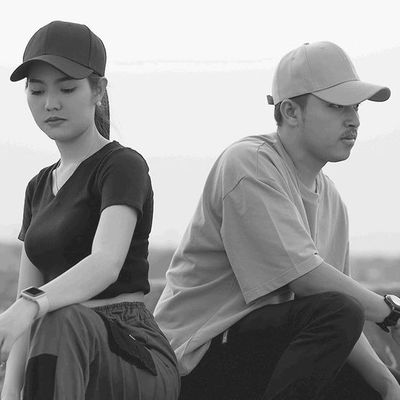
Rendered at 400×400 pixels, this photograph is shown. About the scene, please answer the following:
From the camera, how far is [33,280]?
1.98 metres

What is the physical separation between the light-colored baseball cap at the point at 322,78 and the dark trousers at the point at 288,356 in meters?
0.51

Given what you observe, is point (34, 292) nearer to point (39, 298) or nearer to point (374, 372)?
point (39, 298)

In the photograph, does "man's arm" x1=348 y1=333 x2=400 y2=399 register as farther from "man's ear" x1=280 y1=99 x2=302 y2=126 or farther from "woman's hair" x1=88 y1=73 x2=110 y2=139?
"woman's hair" x1=88 y1=73 x2=110 y2=139

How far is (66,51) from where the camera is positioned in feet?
6.10

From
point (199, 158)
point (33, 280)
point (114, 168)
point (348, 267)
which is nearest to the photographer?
point (114, 168)

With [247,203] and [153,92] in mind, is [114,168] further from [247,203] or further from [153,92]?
[153,92]

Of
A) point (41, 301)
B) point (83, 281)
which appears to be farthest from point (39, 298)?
point (83, 281)

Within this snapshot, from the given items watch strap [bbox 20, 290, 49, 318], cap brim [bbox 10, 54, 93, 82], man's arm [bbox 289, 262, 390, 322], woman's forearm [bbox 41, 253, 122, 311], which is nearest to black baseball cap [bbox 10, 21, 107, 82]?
cap brim [bbox 10, 54, 93, 82]

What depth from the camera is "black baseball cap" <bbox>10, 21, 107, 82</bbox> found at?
1839 millimetres

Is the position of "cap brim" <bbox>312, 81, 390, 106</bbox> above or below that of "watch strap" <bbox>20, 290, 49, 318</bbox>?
above

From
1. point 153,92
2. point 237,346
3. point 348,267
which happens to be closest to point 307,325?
point 237,346

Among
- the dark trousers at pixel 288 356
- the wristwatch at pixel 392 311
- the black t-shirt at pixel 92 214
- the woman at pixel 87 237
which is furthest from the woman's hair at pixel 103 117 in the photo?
the wristwatch at pixel 392 311

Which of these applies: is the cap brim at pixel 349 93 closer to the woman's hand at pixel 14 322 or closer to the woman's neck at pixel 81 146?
the woman's neck at pixel 81 146

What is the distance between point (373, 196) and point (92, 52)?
190cm
